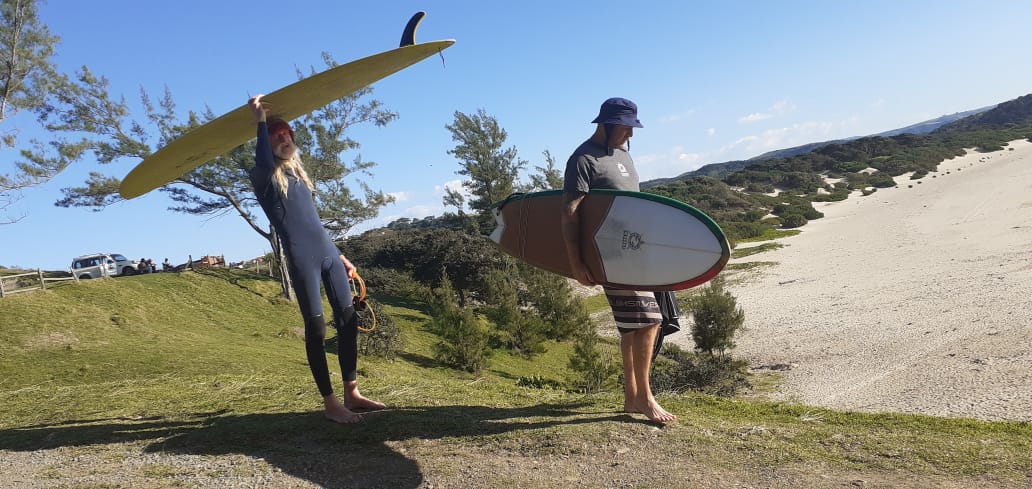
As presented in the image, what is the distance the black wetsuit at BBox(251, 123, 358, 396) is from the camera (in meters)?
3.90

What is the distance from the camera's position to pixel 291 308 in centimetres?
2008

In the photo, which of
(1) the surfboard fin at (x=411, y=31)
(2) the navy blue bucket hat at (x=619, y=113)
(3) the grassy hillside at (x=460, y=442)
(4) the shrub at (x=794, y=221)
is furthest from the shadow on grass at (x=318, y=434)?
(4) the shrub at (x=794, y=221)

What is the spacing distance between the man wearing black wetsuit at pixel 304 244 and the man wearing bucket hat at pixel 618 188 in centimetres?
168

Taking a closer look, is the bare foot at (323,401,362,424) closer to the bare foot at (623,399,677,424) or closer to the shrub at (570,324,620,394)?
the bare foot at (623,399,677,424)

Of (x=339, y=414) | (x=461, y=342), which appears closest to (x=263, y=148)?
(x=339, y=414)

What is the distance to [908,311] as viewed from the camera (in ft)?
53.1

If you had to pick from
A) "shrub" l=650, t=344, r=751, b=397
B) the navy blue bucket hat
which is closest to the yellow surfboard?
the navy blue bucket hat

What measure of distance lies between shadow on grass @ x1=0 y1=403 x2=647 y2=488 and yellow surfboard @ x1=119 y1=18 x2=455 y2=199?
2.08m

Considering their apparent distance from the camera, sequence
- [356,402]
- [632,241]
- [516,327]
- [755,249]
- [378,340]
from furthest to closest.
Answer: [755,249], [516,327], [378,340], [356,402], [632,241]

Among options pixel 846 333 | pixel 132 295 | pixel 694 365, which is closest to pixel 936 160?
pixel 846 333

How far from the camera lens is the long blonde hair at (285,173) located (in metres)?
3.91

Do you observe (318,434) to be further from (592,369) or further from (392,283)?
(392,283)

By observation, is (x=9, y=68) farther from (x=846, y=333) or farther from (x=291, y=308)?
(x=846, y=333)

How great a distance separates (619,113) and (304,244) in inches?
91.9
